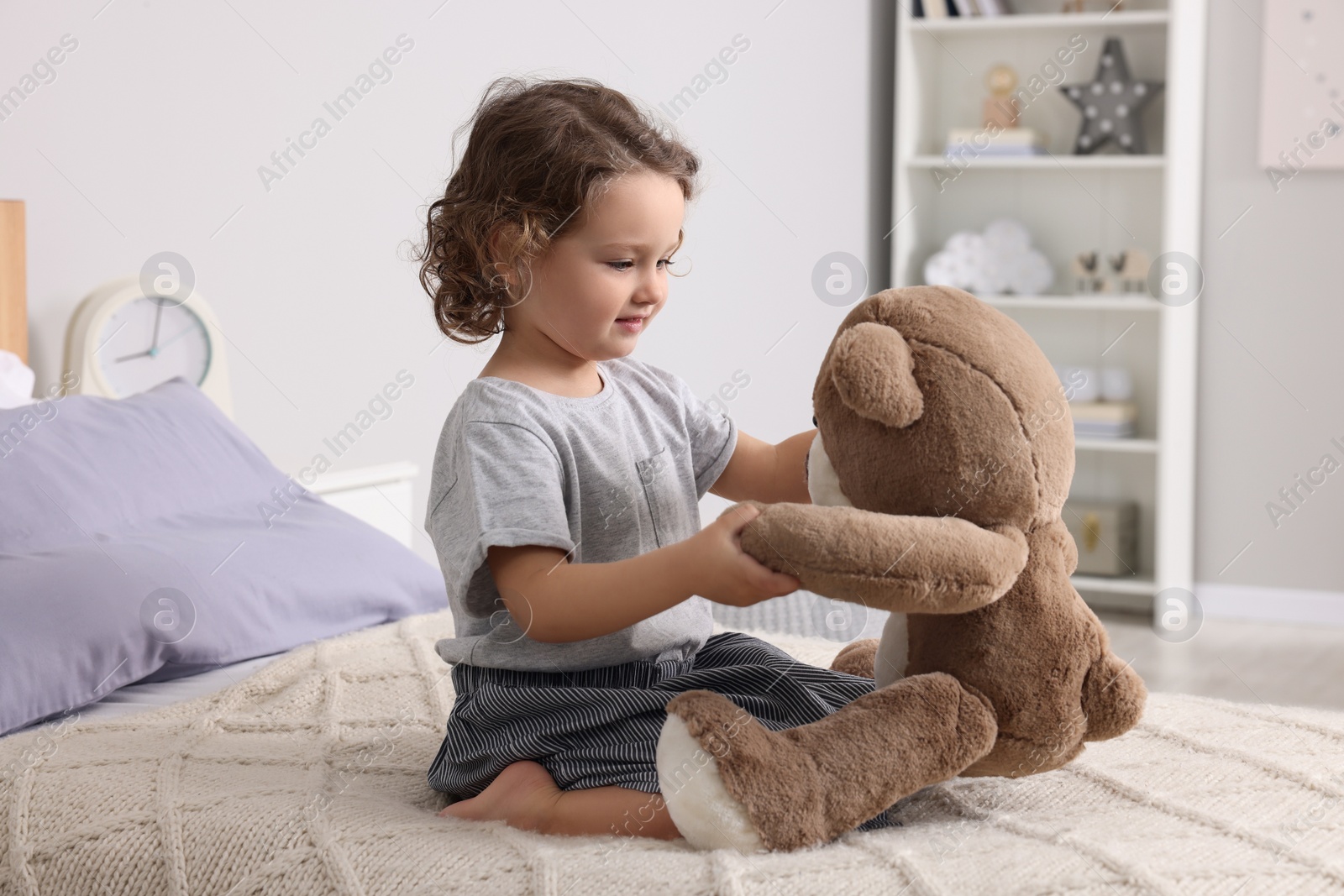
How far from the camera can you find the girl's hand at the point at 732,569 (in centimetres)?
75

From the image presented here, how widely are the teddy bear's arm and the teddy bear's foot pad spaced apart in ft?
0.30

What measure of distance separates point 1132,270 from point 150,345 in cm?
252

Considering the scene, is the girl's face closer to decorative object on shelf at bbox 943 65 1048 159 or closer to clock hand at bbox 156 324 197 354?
clock hand at bbox 156 324 197 354

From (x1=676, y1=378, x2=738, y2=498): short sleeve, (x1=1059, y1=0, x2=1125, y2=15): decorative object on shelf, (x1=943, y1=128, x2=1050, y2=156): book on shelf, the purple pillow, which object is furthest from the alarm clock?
(x1=1059, y1=0, x2=1125, y2=15): decorative object on shelf

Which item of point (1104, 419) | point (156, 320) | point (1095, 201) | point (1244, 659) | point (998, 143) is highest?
point (998, 143)

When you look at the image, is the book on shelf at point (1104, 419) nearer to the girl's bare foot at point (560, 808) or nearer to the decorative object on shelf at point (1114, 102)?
the decorative object on shelf at point (1114, 102)

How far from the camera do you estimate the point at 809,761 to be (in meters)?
0.78

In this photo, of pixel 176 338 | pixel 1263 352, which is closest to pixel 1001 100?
pixel 1263 352

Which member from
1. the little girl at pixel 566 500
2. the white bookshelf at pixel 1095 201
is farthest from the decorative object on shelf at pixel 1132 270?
the little girl at pixel 566 500

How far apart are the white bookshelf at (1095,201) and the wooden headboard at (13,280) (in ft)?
7.79

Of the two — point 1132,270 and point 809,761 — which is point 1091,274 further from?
point 809,761

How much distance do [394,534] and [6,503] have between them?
3.04ft

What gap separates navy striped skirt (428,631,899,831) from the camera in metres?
0.89

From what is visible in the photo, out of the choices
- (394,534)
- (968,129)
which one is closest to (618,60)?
(394,534)
